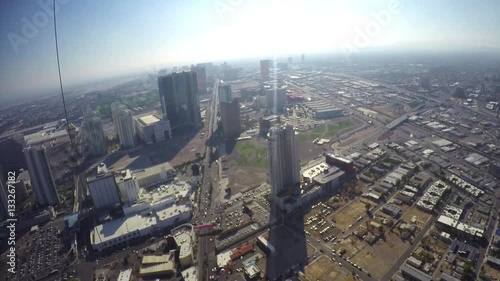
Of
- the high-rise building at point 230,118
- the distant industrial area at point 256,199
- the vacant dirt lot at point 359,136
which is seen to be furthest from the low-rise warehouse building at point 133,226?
the vacant dirt lot at point 359,136

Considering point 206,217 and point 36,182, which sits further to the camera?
point 36,182

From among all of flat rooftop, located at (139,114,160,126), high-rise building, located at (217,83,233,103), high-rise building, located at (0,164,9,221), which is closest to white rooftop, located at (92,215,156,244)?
high-rise building, located at (0,164,9,221)

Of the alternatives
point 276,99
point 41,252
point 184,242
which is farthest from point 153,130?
point 184,242

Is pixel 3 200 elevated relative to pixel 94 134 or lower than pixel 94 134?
lower

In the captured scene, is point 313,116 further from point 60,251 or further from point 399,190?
point 60,251

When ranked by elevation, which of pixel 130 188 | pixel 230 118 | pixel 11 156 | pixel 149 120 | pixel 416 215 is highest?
pixel 149 120

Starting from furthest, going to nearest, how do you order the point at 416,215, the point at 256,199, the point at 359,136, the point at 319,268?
the point at 359,136 < the point at 256,199 < the point at 416,215 < the point at 319,268

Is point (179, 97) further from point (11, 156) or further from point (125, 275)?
point (125, 275)

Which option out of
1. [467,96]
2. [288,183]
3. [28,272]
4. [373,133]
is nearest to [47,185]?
[28,272]

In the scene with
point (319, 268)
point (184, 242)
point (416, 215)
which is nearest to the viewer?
point (319, 268)
